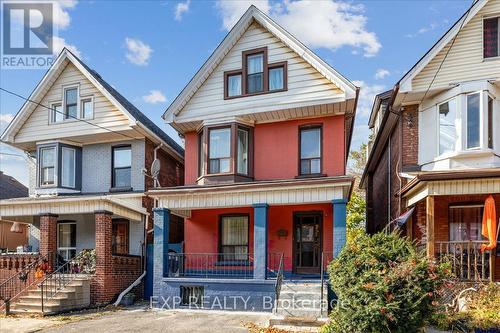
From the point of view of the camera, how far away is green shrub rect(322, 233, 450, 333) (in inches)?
336

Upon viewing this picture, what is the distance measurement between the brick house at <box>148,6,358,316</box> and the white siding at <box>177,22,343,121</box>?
4 cm

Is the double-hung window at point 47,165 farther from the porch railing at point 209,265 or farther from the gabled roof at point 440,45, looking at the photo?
the gabled roof at point 440,45

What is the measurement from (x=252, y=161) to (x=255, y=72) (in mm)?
3420

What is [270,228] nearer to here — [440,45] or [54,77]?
[440,45]

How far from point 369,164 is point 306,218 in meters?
8.79

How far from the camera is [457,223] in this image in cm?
1415

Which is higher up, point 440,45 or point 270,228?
point 440,45

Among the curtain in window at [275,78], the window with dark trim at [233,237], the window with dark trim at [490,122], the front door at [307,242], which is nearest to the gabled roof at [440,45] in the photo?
the window with dark trim at [490,122]

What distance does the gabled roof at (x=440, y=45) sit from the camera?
44.8 ft

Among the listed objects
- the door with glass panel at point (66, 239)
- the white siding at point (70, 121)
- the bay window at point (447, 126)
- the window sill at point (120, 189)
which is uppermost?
the white siding at point (70, 121)

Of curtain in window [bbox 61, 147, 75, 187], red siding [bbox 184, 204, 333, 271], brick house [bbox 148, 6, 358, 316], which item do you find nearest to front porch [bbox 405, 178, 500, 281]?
brick house [bbox 148, 6, 358, 316]

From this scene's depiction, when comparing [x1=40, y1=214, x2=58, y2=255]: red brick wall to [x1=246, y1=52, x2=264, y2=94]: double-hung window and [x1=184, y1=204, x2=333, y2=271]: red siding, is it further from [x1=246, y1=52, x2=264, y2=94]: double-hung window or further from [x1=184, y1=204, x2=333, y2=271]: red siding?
[x1=246, y1=52, x2=264, y2=94]: double-hung window

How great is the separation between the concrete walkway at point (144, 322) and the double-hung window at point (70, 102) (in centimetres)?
921

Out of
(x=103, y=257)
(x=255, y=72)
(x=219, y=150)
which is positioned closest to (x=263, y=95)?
(x=255, y=72)
